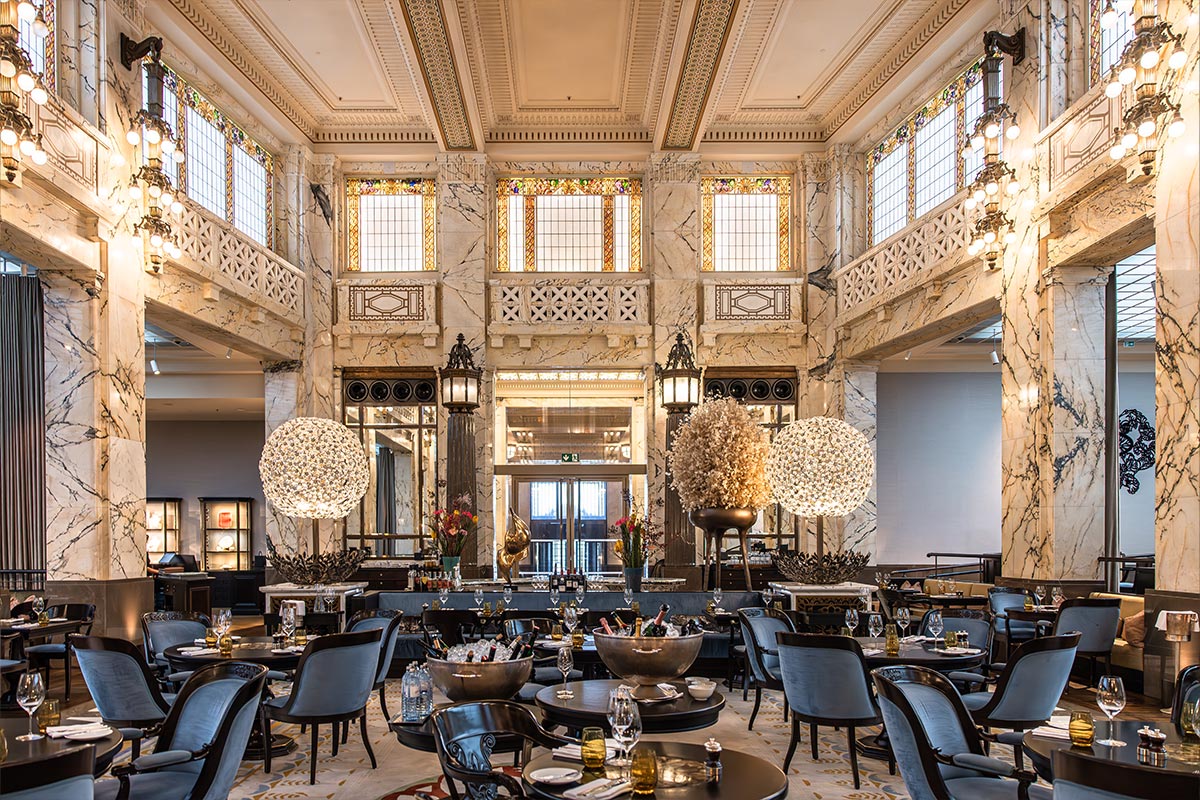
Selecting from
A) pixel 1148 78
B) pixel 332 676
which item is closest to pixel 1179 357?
pixel 1148 78

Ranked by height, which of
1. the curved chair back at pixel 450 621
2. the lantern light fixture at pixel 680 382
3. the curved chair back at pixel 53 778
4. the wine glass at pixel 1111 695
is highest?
the lantern light fixture at pixel 680 382

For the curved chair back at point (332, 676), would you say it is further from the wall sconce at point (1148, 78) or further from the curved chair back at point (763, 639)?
the wall sconce at point (1148, 78)

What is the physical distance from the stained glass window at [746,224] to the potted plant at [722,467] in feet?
21.6

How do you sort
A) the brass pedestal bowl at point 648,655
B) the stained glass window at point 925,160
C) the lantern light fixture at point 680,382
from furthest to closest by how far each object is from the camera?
the lantern light fixture at point 680,382 < the stained glass window at point 925,160 < the brass pedestal bowl at point 648,655

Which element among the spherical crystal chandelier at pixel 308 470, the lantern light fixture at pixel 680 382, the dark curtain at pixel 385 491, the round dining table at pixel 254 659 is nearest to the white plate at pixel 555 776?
the round dining table at pixel 254 659

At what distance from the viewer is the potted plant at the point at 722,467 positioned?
9.15m

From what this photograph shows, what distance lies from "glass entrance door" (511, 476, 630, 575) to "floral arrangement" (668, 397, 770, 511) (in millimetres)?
5913

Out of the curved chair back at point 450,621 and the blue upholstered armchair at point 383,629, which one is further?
the curved chair back at point 450,621

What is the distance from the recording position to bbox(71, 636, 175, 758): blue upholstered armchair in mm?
5445

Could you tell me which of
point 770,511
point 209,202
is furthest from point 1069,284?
point 209,202

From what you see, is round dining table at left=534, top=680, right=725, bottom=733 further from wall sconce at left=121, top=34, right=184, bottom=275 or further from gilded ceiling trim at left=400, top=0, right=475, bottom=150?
gilded ceiling trim at left=400, top=0, right=475, bottom=150

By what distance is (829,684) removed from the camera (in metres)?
5.91

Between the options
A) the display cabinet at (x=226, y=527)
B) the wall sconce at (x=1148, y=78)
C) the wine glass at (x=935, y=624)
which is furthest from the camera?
the display cabinet at (x=226, y=527)

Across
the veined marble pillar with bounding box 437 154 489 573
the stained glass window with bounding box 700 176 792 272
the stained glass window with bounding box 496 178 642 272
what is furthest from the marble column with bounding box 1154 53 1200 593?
the veined marble pillar with bounding box 437 154 489 573
